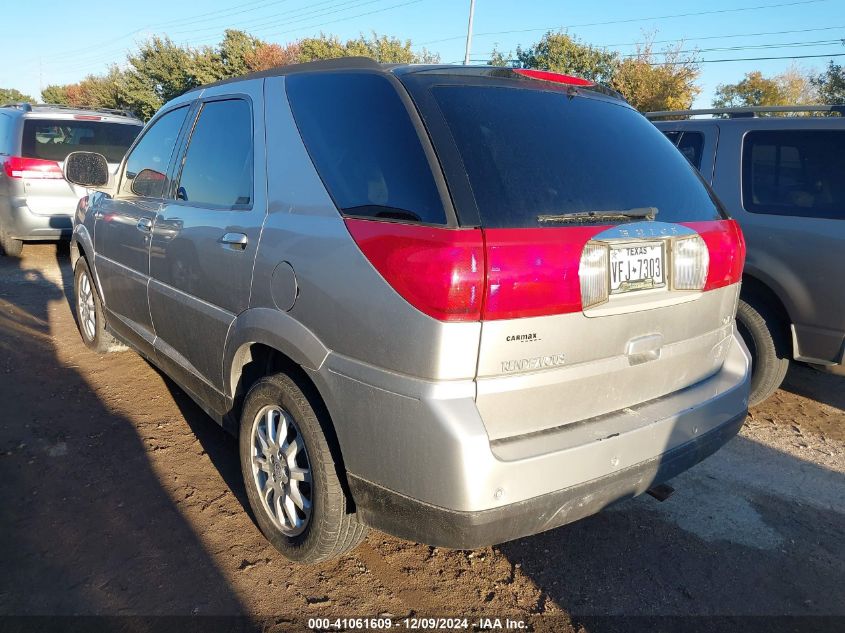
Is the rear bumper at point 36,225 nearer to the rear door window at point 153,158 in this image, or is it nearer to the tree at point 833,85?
the rear door window at point 153,158

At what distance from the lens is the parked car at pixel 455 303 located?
1.90 m

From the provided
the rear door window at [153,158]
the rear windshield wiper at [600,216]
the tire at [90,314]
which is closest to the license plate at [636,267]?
the rear windshield wiper at [600,216]

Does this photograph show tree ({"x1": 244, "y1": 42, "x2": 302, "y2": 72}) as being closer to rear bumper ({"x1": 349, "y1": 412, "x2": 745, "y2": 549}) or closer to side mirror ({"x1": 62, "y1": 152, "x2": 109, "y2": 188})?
side mirror ({"x1": 62, "y1": 152, "x2": 109, "y2": 188})

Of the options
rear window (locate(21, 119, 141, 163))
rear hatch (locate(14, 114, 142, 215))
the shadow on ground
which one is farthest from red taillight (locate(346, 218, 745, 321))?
rear window (locate(21, 119, 141, 163))

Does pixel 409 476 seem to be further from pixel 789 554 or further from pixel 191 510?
pixel 789 554

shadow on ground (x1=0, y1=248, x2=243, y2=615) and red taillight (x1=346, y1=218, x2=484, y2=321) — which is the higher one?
red taillight (x1=346, y1=218, x2=484, y2=321)

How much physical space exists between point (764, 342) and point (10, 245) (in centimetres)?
890

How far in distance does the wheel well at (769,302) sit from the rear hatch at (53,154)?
7.21 meters

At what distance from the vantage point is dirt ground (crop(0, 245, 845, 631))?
2.44 metres

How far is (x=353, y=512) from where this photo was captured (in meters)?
2.38

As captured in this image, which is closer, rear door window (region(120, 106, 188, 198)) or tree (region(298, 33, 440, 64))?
rear door window (region(120, 106, 188, 198))

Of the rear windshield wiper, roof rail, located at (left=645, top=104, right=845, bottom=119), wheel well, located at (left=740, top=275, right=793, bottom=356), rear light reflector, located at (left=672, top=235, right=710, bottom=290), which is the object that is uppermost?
roof rail, located at (left=645, top=104, right=845, bottom=119)

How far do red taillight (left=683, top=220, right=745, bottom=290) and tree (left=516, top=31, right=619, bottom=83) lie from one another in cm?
2478

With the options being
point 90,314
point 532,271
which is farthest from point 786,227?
point 90,314
